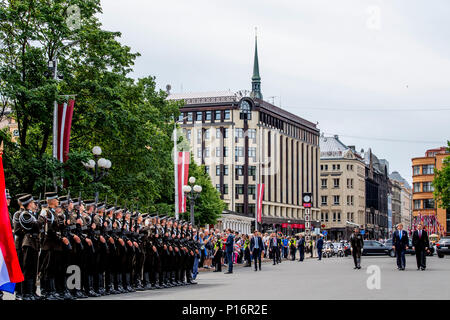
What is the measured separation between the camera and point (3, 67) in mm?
32531

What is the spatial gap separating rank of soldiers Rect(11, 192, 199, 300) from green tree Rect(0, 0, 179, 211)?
728 cm

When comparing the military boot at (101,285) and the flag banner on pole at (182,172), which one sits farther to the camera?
the flag banner on pole at (182,172)

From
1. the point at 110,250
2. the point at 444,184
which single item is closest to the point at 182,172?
the point at 110,250

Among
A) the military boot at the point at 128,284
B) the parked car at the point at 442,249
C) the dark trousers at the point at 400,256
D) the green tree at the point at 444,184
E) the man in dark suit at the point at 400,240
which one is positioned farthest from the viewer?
the green tree at the point at 444,184

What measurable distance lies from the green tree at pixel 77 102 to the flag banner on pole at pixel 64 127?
0.76m

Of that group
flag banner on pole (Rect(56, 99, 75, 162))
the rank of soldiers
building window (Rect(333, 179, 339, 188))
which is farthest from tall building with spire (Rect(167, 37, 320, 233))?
the rank of soldiers

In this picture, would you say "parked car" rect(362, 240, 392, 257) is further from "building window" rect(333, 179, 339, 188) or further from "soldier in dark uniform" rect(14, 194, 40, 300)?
"building window" rect(333, 179, 339, 188)

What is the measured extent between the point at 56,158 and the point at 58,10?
7.13m

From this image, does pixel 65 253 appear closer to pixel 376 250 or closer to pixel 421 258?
pixel 421 258

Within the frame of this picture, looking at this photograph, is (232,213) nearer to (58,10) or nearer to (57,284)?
(58,10)

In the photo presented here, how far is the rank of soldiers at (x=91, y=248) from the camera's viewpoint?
54.0 feet

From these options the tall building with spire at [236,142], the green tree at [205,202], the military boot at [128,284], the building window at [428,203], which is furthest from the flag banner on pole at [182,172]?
the building window at [428,203]

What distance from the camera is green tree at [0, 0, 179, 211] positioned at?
106 feet

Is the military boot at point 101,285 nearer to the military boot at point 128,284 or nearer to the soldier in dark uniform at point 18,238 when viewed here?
the military boot at point 128,284
